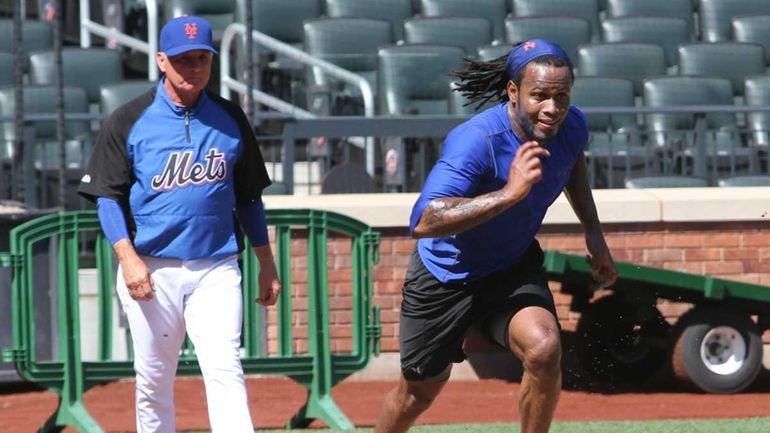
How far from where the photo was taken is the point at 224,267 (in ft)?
17.9

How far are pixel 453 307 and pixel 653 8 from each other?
335 inches

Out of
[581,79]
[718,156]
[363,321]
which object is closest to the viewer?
[363,321]

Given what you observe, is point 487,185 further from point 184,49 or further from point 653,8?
point 653,8

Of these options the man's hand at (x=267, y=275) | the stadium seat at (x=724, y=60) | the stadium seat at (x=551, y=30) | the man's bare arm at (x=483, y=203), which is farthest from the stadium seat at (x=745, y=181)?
the man's bare arm at (x=483, y=203)

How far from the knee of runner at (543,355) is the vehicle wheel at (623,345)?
4.26 metres

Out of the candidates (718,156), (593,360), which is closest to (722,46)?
(718,156)

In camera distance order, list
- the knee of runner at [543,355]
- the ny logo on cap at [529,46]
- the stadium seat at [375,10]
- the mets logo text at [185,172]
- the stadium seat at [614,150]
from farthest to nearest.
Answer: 1. the stadium seat at [375,10]
2. the stadium seat at [614,150]
3. the mets logo text at [185,172]
4. the ny logo on cap at [529,46]
5. the knee of runner at [543,355]

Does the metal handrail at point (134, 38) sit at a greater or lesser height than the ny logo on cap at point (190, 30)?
lesser

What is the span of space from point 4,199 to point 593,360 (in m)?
3.97

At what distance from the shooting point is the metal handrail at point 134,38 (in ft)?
40.0

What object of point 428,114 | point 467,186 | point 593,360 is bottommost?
point 593,360

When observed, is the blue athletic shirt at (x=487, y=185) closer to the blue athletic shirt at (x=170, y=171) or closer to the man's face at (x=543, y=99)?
the man's face at (x=543, y=99)

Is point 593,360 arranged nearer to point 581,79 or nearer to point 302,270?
point 302,270

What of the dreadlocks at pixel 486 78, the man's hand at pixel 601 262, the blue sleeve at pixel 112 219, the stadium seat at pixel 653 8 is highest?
the dreadlocks at pixel 486 78
